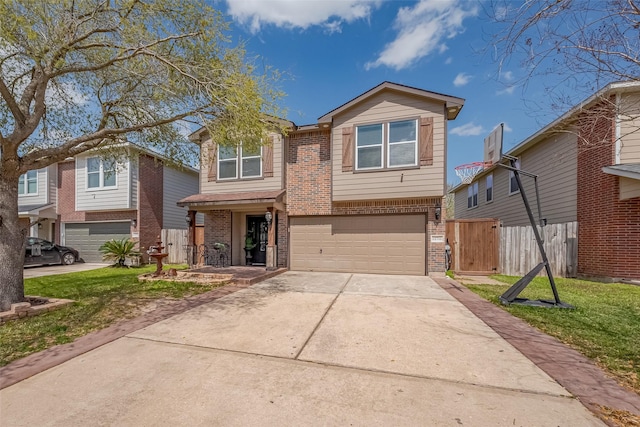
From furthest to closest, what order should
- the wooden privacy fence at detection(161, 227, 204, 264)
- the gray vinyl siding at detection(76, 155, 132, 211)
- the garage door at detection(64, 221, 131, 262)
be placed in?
the garage door at detection(64, 221, 131, 262) → the wooden privacy fence at detection(161, 227, 204, 264) → the gray vinyl siding at detection(76, 155, 132, 211)

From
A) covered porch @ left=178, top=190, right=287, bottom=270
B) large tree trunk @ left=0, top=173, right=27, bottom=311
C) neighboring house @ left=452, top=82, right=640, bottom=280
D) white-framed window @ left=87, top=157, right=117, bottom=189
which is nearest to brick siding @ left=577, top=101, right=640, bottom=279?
neighboring house @ left=452, top=82, right=640, bottom=280

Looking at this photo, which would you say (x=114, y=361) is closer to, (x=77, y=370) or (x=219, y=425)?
(x=77, y=370)

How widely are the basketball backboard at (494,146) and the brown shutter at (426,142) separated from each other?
7.13 ft

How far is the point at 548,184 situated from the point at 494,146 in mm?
6889

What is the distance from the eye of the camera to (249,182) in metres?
10.5

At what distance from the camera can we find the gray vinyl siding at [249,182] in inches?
400

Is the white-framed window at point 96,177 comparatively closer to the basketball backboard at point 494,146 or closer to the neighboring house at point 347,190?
the neighboring house at point 347,190

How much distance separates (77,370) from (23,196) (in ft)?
58.9

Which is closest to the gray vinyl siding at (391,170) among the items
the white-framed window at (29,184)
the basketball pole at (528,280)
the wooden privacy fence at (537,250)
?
the basketball pole at (528,280)

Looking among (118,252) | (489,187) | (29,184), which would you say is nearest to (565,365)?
(118,252)

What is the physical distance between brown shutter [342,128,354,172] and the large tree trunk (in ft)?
26.5

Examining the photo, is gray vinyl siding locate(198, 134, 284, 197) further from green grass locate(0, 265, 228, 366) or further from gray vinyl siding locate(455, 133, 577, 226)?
gray vinyl siding locate(455, 133, 577, 226)

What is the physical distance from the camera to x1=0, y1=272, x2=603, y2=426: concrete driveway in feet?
7.58

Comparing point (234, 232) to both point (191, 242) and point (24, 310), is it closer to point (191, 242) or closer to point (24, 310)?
point (191, 242)
